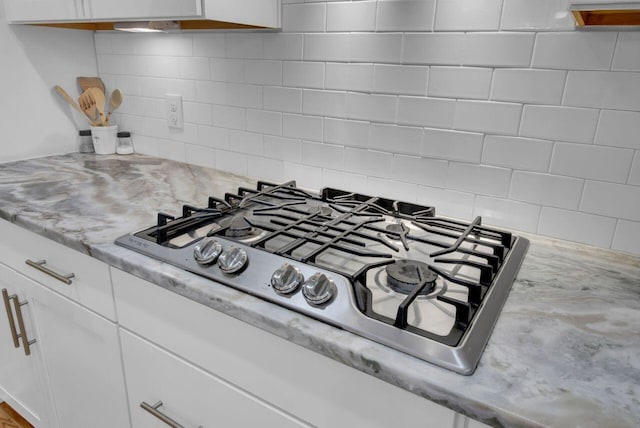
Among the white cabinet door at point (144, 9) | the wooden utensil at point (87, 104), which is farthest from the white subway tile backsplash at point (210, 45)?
the wooden utensil at point (87, 104)

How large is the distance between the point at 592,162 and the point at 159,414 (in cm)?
112

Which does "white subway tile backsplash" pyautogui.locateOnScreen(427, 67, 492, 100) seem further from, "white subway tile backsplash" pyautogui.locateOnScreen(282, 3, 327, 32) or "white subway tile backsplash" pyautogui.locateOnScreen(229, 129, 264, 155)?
"white subway tile backsplash" pyautogui.locateOnScreen(229, 129, 264, 155)

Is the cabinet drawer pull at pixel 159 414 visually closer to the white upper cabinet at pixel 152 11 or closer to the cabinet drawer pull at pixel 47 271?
the cabinet drawer pull at pixel 47 271

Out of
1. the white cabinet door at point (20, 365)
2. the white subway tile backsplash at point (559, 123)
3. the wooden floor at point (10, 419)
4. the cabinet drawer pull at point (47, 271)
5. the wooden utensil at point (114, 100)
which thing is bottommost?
the wooden floor at point (10, 419)

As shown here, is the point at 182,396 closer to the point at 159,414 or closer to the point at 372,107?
the point at 159,414

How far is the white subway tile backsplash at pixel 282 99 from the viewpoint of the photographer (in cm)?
135

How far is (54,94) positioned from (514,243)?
175cm

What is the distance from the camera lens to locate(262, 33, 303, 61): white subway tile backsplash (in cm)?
130

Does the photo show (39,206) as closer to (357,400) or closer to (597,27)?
(357,400)

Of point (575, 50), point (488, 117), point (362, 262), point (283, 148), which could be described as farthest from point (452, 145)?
point (283, 148)

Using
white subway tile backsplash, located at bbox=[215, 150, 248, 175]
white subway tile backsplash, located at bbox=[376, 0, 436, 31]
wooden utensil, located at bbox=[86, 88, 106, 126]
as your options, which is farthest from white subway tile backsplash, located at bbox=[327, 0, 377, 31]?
wooden utensil, located at bbox=[86, 88, 106, 126]

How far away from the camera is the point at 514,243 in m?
0.99

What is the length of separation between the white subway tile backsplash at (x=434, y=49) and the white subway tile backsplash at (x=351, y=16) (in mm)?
117

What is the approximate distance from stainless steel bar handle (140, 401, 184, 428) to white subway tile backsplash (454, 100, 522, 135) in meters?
0.97
